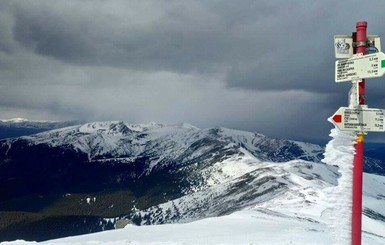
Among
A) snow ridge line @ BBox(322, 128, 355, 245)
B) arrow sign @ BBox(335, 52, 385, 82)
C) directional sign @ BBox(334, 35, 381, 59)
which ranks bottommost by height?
snow ridge line @ BBox(322, 128, 355, 245)

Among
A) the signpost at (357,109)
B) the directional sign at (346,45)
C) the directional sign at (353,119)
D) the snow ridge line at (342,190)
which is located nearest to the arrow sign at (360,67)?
the signpost at (357,109)

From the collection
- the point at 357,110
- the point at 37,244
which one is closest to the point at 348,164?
the point at 357,110

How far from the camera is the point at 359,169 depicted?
9891mm

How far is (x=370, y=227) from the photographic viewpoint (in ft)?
300

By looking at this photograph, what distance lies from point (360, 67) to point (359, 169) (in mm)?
2269

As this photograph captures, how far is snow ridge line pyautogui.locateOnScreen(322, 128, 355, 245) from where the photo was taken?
10.2 meters

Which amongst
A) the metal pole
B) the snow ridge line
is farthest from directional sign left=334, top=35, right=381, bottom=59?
the snow ridge line

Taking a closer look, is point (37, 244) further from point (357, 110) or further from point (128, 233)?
point (357, 110)

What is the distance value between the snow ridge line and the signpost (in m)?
0.24

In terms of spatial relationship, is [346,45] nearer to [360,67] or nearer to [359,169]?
[360,67]

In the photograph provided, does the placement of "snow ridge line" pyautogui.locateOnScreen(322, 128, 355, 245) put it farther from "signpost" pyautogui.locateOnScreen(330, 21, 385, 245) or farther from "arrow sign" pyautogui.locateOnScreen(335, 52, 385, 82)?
"arrow sign" pyautogui.locateOnScreen(335, 52, 385, 82)

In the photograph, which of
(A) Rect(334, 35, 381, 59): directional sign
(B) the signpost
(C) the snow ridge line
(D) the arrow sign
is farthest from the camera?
(C) the snow ridge line

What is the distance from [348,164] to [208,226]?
923 inches

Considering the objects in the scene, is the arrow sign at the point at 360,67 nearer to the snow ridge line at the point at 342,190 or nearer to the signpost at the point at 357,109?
the signpost at the point at 357,109
